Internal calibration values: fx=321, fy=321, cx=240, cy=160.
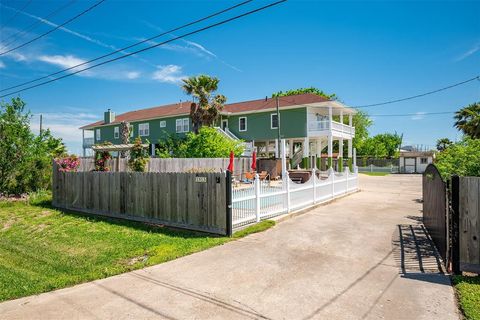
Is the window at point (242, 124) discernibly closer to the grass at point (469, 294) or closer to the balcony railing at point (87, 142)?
the balcony railing at point (87, 142)

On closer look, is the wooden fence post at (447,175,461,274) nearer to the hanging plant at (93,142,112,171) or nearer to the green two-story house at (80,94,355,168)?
the hanging plant at (93,142,112,171)

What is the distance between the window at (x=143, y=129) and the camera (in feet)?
132

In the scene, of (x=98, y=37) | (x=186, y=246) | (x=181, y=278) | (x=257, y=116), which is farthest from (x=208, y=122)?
(x=181, y=278)

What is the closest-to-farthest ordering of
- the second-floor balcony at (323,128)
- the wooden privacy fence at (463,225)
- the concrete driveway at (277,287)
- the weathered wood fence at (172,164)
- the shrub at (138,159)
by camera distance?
the concrete driveway at (277,287) → the wooden privacy fence at (463,225) → the shrub at (138,159) → the weathered wood fence at (172,164) → the second-floor balcony at (323,128)

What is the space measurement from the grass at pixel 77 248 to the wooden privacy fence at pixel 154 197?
36cm

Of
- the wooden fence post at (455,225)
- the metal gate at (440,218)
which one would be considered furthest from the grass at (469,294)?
the metal gate at (440,218)

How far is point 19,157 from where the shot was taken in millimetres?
17109

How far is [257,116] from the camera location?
33906 mm

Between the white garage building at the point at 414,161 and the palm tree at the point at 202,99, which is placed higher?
the palm tree at the point at 202,99

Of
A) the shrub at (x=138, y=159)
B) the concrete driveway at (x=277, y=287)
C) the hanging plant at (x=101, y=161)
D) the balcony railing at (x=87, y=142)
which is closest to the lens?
the concrete driveway at (x=277, y=287)

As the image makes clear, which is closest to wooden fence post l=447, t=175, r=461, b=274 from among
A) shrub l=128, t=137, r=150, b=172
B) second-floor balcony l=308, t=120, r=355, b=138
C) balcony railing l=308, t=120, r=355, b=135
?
shrub l=128, t=137, r=150, b=172

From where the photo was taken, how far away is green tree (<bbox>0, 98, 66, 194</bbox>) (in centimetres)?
1665

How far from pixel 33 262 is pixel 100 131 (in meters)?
42.1

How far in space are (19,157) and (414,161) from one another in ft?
171
